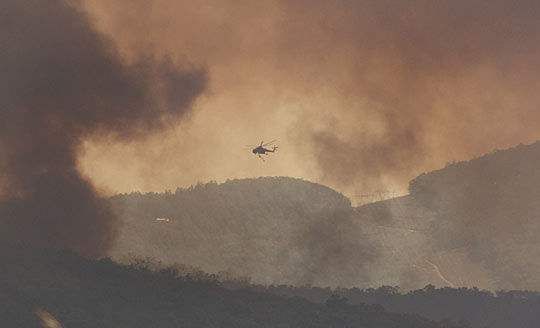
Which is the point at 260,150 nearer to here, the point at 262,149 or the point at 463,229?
the point at 262,149

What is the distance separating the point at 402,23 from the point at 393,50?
70 centimetres

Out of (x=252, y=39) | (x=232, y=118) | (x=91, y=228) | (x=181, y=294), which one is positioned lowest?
(x=181, y=294)

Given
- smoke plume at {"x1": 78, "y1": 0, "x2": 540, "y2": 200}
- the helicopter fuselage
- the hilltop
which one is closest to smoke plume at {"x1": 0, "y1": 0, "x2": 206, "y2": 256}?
smoke plume at {"x1": 78, "y1": 0, "x2": 540, "y2": 200}

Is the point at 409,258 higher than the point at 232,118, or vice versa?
the point at 232,118

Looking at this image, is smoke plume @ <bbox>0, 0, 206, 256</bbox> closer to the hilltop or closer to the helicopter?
the helicopter

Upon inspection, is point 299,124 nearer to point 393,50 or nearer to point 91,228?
point 393,50

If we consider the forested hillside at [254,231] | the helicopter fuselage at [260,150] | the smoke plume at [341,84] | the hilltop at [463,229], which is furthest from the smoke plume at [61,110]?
the hilltop at [463,229]

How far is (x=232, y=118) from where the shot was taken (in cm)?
2353

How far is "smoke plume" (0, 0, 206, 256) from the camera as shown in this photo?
2194 centimetres

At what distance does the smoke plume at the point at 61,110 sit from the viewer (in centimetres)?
2194

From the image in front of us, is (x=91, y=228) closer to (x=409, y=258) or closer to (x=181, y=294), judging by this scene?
(x=181, y=294)

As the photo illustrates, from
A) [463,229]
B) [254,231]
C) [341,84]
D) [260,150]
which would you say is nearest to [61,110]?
[260,150]

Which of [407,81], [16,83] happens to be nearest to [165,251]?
[16,83]

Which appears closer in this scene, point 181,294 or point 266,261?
point 181,294
